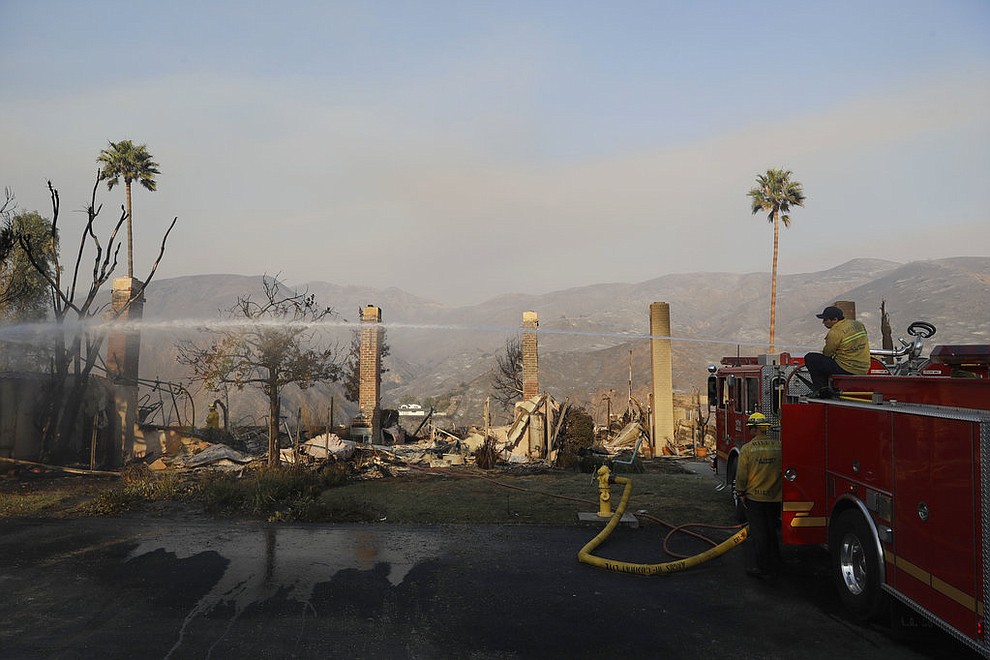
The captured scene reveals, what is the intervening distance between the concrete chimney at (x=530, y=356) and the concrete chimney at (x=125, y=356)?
12.2m

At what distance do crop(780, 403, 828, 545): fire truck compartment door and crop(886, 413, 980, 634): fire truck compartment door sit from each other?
1.41 m

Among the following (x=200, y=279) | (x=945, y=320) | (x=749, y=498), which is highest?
(x=200, y=279)

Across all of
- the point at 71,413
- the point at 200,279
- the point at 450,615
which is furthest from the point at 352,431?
the point at 200,279

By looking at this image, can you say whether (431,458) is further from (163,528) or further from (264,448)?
(163,528)

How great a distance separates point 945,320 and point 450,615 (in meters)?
118

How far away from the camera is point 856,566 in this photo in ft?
20.7

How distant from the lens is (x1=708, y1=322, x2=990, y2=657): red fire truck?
4.57 meters

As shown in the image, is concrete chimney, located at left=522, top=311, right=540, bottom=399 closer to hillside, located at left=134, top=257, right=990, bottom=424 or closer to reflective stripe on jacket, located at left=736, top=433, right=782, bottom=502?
hillside, located at left=134, top=257, right=990, bottom=424

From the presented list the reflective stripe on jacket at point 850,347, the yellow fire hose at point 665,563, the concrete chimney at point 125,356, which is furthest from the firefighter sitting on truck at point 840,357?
the concrete chimney at point 125,356

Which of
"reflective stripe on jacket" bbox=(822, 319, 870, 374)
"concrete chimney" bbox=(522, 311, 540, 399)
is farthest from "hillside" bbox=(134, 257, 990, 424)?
"reflective stripe on jacket" bbox=(822, 319, 870, 374)

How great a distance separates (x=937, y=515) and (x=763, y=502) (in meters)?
2.69

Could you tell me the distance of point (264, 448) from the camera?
20.1 meters

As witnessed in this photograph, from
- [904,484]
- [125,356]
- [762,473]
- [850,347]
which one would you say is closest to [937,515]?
[904,484]

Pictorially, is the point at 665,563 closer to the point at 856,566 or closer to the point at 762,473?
the point at 762,473
